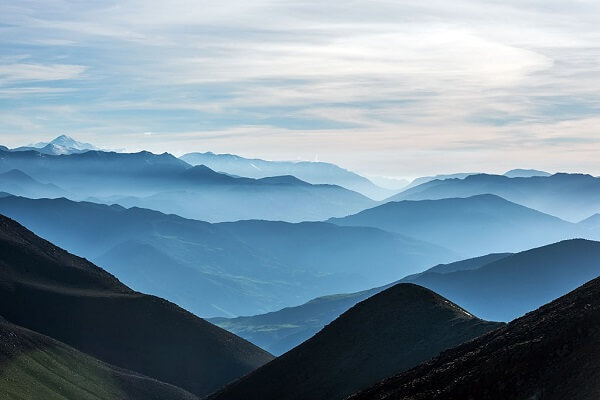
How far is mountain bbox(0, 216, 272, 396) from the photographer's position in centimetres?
17250

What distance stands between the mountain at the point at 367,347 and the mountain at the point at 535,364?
31.1 metres

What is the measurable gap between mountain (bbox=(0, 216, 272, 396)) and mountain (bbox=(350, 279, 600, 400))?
111559mm

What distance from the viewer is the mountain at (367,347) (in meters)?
98.1

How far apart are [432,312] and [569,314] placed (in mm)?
51298

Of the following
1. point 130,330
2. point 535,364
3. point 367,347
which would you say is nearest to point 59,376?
point 130,330

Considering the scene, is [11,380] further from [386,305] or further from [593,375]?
[593,375]

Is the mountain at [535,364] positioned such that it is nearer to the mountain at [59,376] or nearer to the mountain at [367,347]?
the mountain at [367,347]

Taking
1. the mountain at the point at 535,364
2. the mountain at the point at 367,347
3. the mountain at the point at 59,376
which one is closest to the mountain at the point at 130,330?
the mountain at the point at 59,376

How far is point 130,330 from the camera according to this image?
7111 inches

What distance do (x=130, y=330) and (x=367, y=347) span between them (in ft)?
290

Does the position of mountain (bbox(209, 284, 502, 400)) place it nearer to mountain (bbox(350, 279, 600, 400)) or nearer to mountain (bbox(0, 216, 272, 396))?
mountain (bbox(350, 279, 600, 400))

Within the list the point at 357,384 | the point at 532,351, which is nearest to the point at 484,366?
the point at 532,351

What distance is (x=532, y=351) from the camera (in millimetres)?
51625

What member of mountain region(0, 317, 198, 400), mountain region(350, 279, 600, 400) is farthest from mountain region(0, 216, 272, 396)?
mountain region(350, 279, 600, 400)
